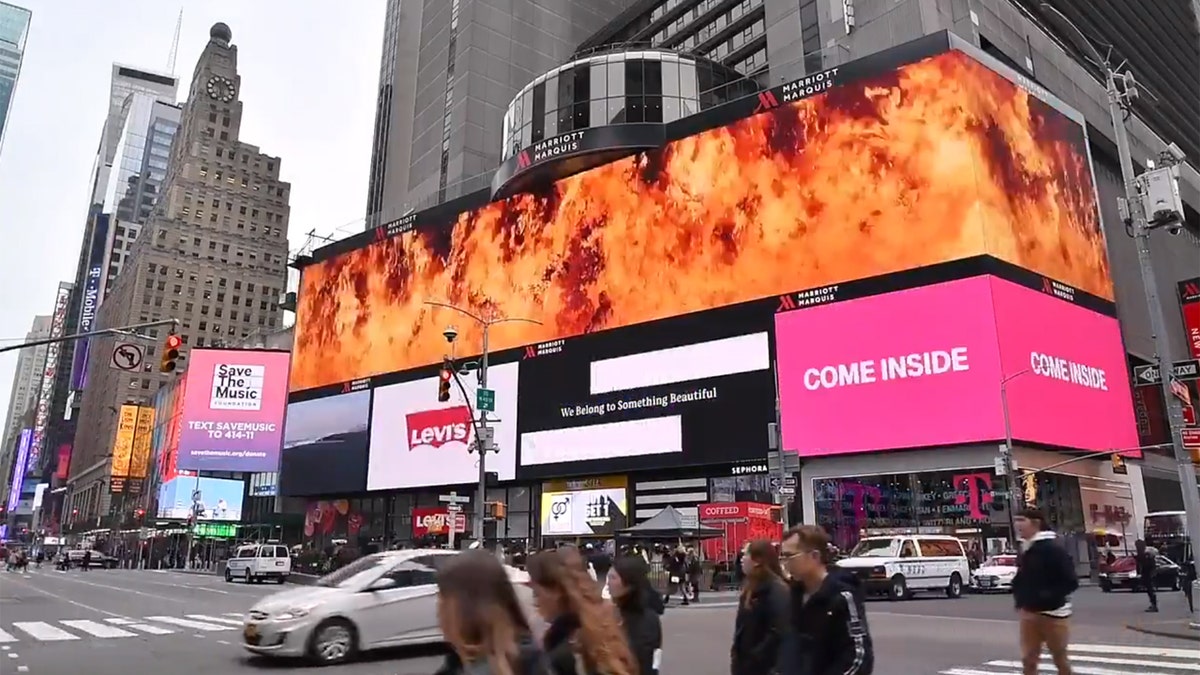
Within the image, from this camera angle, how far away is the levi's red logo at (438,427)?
175 feet

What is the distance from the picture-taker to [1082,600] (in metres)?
25.6

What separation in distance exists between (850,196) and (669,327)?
11536 millimetres

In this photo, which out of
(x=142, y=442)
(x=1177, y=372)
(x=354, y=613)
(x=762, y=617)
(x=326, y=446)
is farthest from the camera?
(x=142, y=442)

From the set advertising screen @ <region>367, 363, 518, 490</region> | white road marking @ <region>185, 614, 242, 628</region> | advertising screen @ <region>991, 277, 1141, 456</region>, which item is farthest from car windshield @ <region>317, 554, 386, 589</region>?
advertising screen @ <region>367, 363, 518, 490</region>

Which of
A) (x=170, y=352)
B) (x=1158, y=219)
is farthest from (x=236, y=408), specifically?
A: (x=1158, y=219)

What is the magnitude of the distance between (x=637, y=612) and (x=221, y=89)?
154m

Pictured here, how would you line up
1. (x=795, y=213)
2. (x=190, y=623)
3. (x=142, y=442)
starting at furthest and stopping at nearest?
(x=142, y=442) → (x=795, y=213) → (x=190, y=623)

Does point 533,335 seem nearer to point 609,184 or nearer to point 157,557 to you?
point 609,184

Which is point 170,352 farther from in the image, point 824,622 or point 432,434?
point 432,434

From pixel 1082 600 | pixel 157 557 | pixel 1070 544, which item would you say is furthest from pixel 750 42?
pixel 157 557

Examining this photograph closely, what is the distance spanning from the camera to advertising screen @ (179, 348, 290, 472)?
71312 mm

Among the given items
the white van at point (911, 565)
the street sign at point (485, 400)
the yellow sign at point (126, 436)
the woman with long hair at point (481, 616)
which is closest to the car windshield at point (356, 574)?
the woman with long hair at point (481, 616)

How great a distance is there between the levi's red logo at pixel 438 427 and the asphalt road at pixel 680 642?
29.1 metres

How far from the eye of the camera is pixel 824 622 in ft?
16.1
